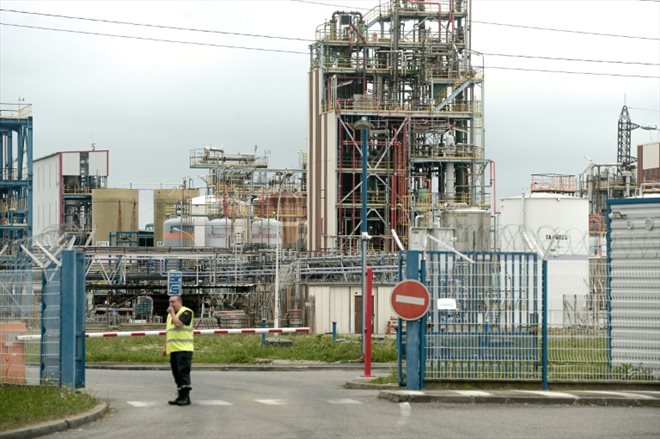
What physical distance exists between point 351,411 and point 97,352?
1867 centimetres

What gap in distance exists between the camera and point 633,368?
70.5 ft

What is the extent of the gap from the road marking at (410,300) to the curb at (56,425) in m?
4.91

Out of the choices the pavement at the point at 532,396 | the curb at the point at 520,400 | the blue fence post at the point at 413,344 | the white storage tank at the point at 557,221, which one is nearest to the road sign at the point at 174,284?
the white storage tank at the point at 557,221

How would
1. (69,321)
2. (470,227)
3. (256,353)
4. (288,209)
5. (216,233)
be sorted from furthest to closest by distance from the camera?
(288,209), (216,233), (470,227), (256,353), (69,321)

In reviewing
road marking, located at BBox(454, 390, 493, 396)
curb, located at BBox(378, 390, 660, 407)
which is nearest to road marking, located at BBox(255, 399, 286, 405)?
curb, located at BBox(378, 390, 660, 407)

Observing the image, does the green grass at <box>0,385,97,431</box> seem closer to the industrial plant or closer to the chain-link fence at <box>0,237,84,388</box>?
the chain-link fence at <box>0,237,84,388</box>

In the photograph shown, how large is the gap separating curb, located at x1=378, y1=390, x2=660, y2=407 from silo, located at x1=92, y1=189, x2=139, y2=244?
269 feet

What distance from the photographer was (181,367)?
19.1 m

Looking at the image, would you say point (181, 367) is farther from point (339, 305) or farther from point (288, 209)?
point (288, 209)

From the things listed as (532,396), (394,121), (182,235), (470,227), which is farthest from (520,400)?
(182,235)

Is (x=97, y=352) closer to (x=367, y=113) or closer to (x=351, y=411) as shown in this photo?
(x=351, y=411)

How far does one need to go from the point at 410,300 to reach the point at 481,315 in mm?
1291

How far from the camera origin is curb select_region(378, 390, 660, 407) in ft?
63.7

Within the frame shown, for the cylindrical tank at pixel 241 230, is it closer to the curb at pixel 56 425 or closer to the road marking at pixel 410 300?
the road marking at pixel 410 300
